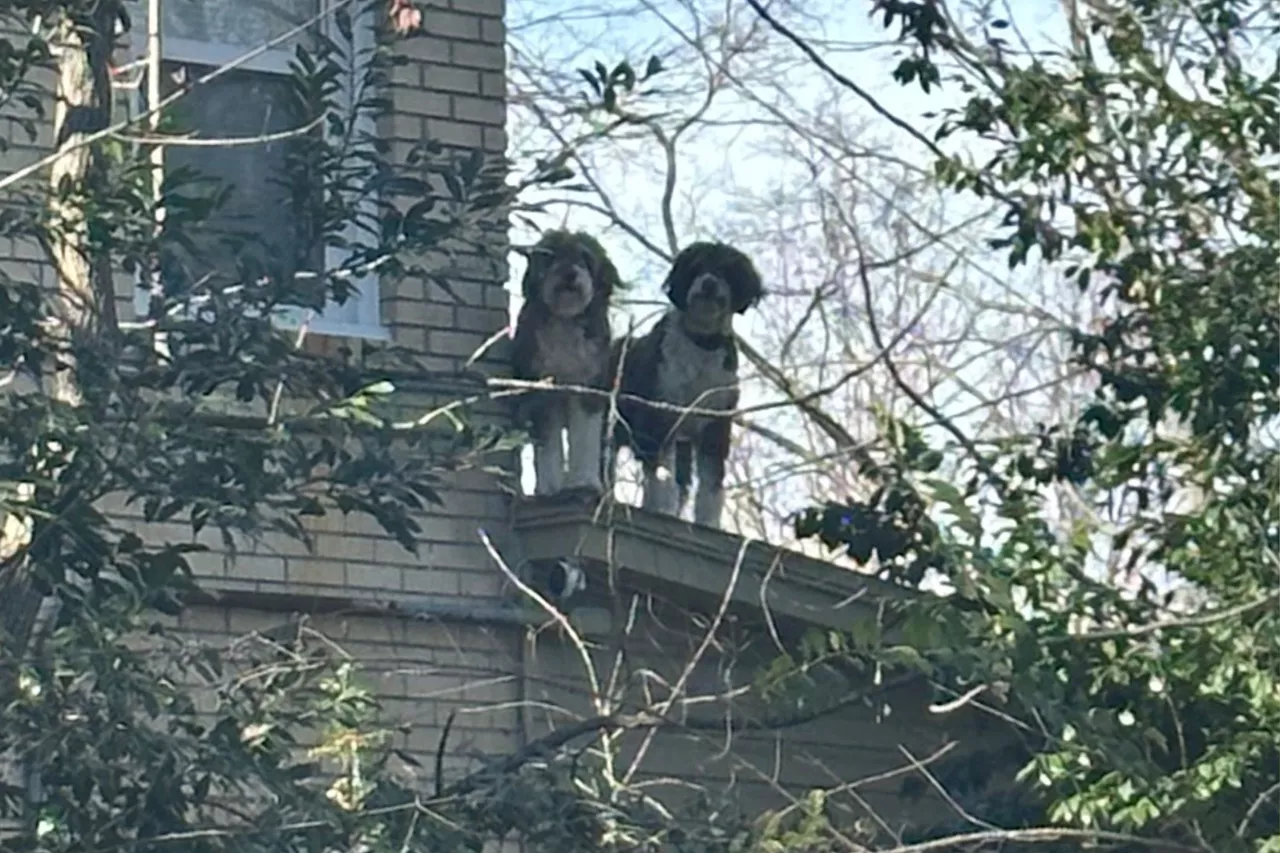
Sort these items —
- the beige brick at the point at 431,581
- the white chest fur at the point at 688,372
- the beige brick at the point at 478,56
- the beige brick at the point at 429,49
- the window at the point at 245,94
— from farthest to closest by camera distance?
the white chest fur at the point at 688,372
the beige brick at the point at 478,56
the beige brick at the point at 429,49
the beige brick at the point at 431,581
the window at the point at 245,94

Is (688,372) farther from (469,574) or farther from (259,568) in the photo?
(259,568)

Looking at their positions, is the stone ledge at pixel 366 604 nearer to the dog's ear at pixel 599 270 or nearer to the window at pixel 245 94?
the window at pixel 245 94

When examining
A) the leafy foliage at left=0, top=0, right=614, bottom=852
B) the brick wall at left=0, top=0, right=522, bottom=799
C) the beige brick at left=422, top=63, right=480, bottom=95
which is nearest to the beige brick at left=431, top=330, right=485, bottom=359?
the brick wall at left=0, top=0, right=522, bottom=799

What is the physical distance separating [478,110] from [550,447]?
1.28 metres

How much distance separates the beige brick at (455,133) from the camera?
1005 centimetres

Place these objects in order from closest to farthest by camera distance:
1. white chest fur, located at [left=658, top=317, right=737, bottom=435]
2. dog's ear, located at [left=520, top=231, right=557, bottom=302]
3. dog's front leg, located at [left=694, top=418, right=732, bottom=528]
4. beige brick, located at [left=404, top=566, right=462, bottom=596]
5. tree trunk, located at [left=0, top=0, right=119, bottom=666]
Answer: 1. tree trunk, located at [left=0, top=0, right=119, bottom=666]
2. beige brick, located at [left=404, top=566, right=462, bottom=596]
3. dog's ear, located at [left=520, top=231, right=557, bottom=302]
4. white chest fur, located at [left=658, top=317, right=737, bottom=435]
5. dog's front leg, located at [left=694, top=418, right=732, bottom=528]

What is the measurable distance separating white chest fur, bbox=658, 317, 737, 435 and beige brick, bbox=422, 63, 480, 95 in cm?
119

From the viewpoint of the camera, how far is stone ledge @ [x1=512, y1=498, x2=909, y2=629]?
9.59 meters

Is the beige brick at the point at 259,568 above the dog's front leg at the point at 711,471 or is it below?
below

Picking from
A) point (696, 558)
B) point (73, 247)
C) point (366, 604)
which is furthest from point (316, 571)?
point (73, 247)

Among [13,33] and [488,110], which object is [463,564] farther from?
[13,33]

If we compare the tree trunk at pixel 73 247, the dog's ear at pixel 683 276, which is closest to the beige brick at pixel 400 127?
the dog's ear at pixel 683 276

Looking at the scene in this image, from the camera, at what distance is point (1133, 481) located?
946cm

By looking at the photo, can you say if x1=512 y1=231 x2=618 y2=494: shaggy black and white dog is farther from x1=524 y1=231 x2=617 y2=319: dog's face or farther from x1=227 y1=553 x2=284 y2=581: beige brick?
x1=227 y1=553 x2=284 y2=581: beige brick
